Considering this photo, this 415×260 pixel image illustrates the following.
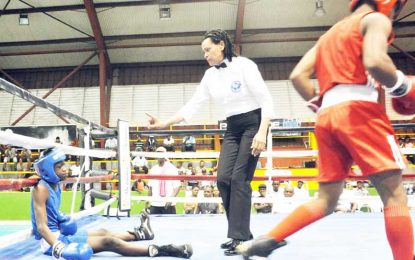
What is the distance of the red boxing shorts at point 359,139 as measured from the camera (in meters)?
1.20

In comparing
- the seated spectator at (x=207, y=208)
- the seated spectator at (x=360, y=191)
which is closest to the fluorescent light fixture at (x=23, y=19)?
the seated spectator at (x=207, y=208)

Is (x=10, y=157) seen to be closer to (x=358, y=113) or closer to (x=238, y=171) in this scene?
(x=238, y=171)

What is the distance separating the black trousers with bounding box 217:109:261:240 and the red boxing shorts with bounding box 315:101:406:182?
0.84 meters

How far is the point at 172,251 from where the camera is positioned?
1.88 meters

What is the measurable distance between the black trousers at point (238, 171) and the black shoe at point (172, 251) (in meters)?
0.29

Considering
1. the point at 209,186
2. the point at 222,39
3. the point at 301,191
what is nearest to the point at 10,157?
the point at 209,186

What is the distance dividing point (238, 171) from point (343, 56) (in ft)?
3.33

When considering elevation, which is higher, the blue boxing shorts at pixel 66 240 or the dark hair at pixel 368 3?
the dark hair at pixel 368 3

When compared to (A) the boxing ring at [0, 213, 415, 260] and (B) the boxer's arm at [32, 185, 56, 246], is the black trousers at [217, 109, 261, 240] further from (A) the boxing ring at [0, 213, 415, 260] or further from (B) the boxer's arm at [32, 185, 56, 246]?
(B) the boxer's arm at [32, 185, 56, 246]

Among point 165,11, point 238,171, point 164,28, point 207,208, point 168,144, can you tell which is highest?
point 165,11

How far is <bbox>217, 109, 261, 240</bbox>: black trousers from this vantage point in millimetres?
2092

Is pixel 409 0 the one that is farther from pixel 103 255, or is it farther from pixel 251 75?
pixel 103 255

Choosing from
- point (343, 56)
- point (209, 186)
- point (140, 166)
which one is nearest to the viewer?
point (343, 56)

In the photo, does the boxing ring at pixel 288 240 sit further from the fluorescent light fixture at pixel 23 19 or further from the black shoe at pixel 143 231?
the fluorescent light fixture at pixel 23 19
